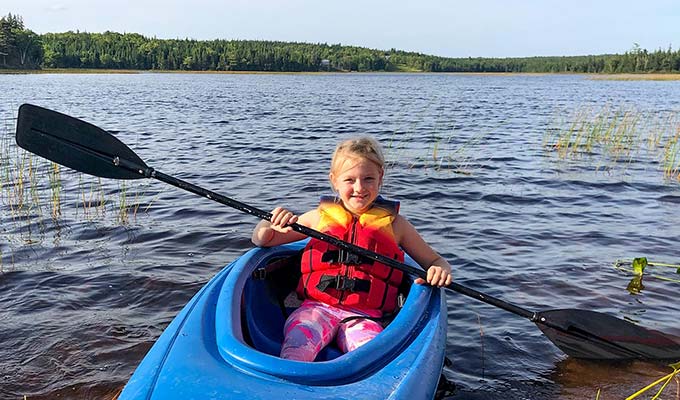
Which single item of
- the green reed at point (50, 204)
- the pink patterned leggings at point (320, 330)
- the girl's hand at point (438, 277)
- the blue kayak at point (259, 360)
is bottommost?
the green reed at point (50, 204)

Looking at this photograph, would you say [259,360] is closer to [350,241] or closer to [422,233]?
[350,241]

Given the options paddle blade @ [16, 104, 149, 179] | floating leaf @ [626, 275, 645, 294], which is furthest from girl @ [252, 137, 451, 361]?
floating leaf @ [626, 275, 645, 294]

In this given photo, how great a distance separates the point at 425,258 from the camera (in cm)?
354

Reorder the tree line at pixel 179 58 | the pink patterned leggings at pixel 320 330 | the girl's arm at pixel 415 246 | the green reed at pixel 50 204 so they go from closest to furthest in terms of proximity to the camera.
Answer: the pink patterned leggings at pixel 320 330
the girl's arm at pixel 415 246
the green reed at pixel 50 204
the tree line at pixel 179 58

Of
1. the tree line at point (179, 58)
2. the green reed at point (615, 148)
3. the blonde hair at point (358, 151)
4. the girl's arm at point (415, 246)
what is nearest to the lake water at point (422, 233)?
the green reed at point (615, 148)

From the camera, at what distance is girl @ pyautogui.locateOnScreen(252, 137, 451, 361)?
302 cm

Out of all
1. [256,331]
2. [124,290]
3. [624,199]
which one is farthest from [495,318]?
[624,199]

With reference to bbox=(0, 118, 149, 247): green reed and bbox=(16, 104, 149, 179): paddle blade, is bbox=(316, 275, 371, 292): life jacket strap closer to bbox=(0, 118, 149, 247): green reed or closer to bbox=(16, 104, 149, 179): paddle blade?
bbox=(16, 104, 149, 179): paddle blade

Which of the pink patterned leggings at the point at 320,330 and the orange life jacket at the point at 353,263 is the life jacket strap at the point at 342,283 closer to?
the orange life jacket at the point at 353,263

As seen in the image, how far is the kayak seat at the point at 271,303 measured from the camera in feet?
10.3

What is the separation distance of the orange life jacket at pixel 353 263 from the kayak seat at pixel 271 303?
11.4 inches

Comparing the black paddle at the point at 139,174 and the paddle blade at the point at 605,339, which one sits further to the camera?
the paddle blade at the point at 605,339

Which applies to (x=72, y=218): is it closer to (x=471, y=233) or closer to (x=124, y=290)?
(x=124, y=290)

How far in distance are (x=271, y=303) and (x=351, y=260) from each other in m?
0.66
